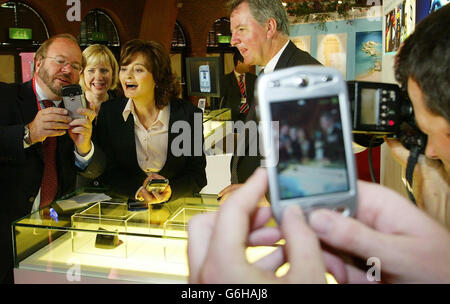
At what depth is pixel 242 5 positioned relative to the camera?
2344 mm

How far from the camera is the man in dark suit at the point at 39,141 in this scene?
184 centimetres

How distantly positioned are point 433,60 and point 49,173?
1.88 meters

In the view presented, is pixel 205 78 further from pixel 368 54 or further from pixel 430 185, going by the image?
pixel 430 185

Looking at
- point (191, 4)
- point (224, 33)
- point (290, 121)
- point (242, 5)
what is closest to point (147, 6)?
point (191, 4)

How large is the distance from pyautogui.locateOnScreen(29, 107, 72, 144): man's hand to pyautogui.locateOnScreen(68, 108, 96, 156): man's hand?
7cm

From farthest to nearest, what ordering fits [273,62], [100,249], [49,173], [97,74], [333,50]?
1. [333,50]
2. [97,74]
3. [273,62]
4. [49,173]
5. [100,249]

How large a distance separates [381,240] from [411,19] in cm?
202

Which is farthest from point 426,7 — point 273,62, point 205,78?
point 205,78

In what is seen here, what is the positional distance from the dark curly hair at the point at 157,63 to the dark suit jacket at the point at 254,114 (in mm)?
698

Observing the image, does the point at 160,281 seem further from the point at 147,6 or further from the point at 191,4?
the point at 191,4

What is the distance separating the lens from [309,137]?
0.67 m

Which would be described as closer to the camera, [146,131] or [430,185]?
[430,185]

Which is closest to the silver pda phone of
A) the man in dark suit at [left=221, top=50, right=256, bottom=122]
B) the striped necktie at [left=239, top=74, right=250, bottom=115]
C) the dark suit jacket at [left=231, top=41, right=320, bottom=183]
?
the dark suit jacket at [left=231, top=41, right=320, bottom=183]

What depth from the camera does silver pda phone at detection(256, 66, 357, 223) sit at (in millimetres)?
639
